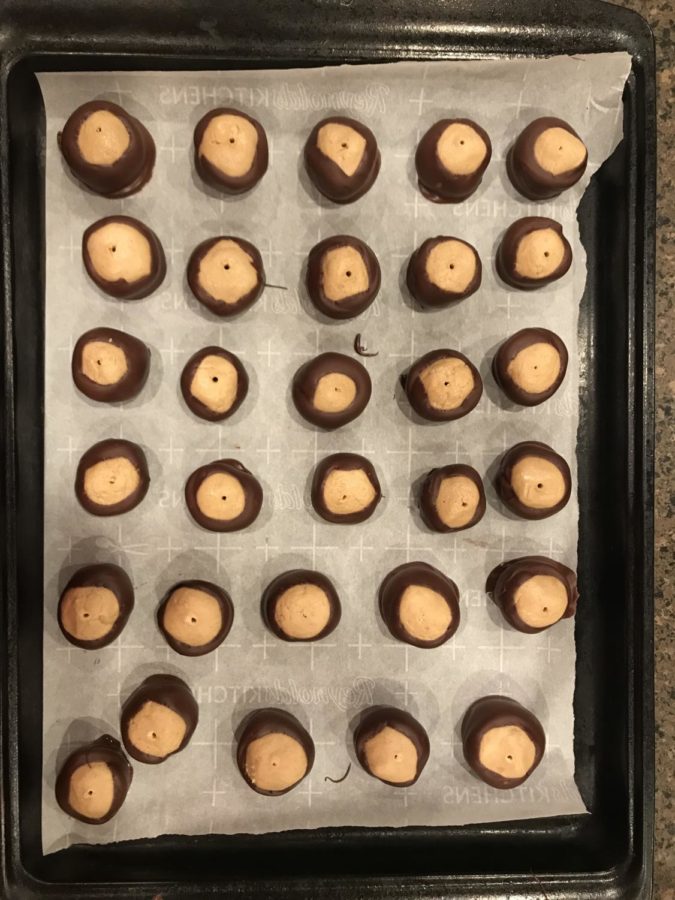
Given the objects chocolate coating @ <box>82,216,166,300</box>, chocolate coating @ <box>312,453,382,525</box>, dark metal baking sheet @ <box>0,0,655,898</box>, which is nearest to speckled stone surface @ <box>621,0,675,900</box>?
dark metal baking sheet @ <box>0,0,655,898</box>

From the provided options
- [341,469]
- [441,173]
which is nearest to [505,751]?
[341,469]

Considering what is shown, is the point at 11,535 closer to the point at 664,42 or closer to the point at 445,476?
the point at 445,476

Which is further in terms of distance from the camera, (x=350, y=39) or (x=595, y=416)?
(x=595, y=416)

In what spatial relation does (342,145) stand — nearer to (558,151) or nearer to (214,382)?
(558,151)

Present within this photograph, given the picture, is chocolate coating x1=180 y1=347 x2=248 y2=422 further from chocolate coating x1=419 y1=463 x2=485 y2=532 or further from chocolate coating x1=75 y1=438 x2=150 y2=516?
chocolate coating x1=419 y1=463 x2=485 y2=532

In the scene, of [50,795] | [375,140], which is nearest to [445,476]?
[375,140]
